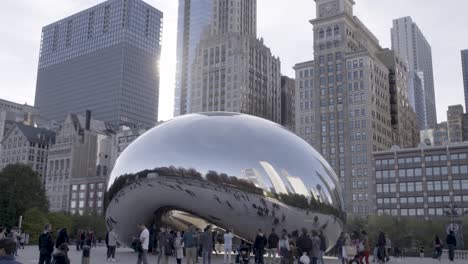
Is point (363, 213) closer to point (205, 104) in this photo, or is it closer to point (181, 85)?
point (205, 104)

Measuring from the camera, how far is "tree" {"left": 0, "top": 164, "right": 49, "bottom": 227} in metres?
61.8

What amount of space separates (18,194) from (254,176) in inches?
2062

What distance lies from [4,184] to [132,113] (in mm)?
124520

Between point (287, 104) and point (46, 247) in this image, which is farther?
point (287, 104)

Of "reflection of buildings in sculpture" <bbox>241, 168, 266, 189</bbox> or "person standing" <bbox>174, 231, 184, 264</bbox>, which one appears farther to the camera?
"reflection of buildings in sculpture" <bbox>241, 168, 266, 189</bbox>

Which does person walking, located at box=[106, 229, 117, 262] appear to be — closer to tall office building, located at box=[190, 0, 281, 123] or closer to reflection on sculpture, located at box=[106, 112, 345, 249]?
reflection on sculpture, located at box=[106, 112, 345, 249]

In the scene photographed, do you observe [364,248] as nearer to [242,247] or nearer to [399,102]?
[242,247]

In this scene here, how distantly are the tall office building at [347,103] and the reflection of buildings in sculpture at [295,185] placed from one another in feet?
306

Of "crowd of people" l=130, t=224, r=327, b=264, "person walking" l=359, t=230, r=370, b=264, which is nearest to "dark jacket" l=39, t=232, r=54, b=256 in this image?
"crowd of people" l=130, t=224, r=327, b=264

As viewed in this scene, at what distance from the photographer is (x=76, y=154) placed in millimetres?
137625

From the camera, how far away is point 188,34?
19138 centimetres

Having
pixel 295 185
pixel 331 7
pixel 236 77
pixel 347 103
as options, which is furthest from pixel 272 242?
pixel 236 77

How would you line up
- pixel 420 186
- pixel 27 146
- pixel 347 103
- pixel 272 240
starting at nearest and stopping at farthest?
pixel 272 240
pixel 420 186
pixel 347 103
pixel 27 146

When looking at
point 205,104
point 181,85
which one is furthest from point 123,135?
point 181,85
